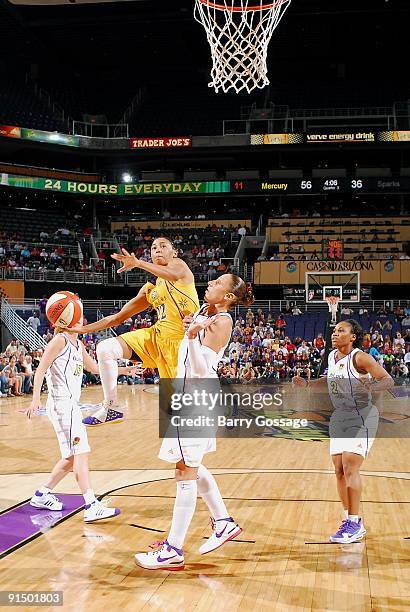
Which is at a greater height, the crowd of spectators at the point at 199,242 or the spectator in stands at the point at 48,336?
the crowd of spectators at the point at 199,242

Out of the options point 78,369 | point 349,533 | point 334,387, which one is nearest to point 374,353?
point 334,387

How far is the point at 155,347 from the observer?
5766mm

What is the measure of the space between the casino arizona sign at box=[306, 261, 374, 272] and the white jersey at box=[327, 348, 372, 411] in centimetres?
2260

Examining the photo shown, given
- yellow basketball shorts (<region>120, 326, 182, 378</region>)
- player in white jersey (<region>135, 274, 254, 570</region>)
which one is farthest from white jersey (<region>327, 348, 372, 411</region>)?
yellow basketball shorts (<region>120, 326, 182, 378</region>)

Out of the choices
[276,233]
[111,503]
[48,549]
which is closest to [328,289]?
[276,233]

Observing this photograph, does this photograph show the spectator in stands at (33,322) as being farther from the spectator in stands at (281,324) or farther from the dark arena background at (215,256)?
the spectator in stands at (281,324)

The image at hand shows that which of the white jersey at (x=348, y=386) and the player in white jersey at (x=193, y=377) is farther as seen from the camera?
the white jersey at (x=348, y=386)

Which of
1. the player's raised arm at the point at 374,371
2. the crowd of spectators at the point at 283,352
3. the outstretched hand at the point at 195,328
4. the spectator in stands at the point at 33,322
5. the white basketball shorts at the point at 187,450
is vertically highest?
the outstretched hand at the point at 195,328

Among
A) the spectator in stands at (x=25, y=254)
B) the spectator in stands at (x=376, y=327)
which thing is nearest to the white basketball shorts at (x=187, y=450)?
the spectator in stands at (x=376, y=327)

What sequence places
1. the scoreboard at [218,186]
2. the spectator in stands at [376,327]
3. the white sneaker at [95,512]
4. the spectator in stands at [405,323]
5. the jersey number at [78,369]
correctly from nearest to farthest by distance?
the white sneaker at [95,512]
the jersey number at [78,369]
the spectator in stands at [376,327]
the spectator in stands at [405,323]
the scoreboard at [218,186]

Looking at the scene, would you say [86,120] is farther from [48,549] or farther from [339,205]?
[48,549]

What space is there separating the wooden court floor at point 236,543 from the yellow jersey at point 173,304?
1.77 meters

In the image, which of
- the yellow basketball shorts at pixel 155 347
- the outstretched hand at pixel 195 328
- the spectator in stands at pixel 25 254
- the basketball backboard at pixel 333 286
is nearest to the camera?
the outstretched hand at pixel 195 328

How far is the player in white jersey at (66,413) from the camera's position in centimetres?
605
